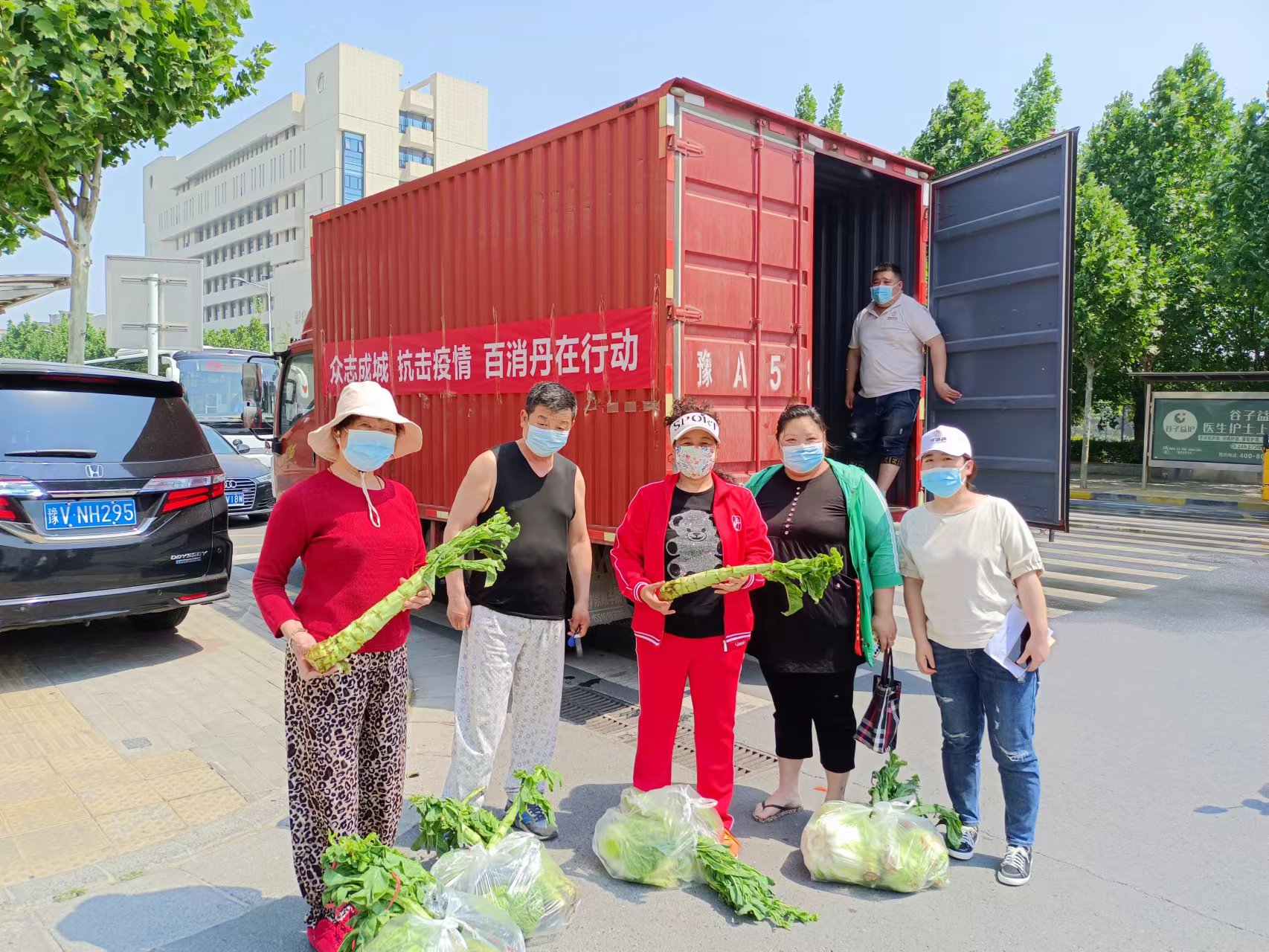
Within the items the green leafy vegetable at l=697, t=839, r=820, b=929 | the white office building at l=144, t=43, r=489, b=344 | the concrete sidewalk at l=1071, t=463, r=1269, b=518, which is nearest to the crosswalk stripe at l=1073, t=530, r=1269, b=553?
the concrete sidewalk at l=1071, t=463, r=1269, b=518

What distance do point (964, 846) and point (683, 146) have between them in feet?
12.5

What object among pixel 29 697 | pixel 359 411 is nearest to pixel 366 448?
pixel 359 411

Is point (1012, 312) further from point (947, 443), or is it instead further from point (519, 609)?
point (519, 609)

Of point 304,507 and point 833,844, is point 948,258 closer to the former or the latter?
point 833,844

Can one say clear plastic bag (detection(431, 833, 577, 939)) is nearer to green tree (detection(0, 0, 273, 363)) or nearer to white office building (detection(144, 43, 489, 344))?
green tree (detection(0, 0, 273, 363))

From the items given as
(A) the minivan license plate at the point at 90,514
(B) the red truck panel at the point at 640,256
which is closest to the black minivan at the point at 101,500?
(A) the minivan license plate at the point at 90,514

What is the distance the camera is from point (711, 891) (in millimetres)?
3012

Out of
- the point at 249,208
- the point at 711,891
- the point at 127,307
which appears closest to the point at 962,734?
the point at 711,891

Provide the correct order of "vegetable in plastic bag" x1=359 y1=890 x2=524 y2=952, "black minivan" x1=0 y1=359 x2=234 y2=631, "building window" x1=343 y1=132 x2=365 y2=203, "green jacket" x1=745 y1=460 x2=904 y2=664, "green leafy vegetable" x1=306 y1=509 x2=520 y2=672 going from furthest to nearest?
"building window" x1=343 y1=132 x2=365 y2=203 → "black minivan" x1=0 y1=359 x2=234 y2=631 → "green jacket" x1=745 y1=460 x2=904 y2=664 → "green leafy vegetable" x1=306 y1=509 x2=520 y2=672 → "vegetable in plastic bag" x1=359 y1=890 x2=524 y2=952

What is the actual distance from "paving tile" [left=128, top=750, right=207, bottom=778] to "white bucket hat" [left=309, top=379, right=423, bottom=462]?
2.14 metres

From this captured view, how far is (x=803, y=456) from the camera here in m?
3.36

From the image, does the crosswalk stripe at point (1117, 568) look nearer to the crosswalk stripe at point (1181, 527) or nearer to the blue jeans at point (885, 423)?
the crosswalk stripe at point (1181, 527)

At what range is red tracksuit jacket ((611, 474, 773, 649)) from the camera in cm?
326

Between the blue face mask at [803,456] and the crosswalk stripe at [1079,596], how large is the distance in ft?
18.9
